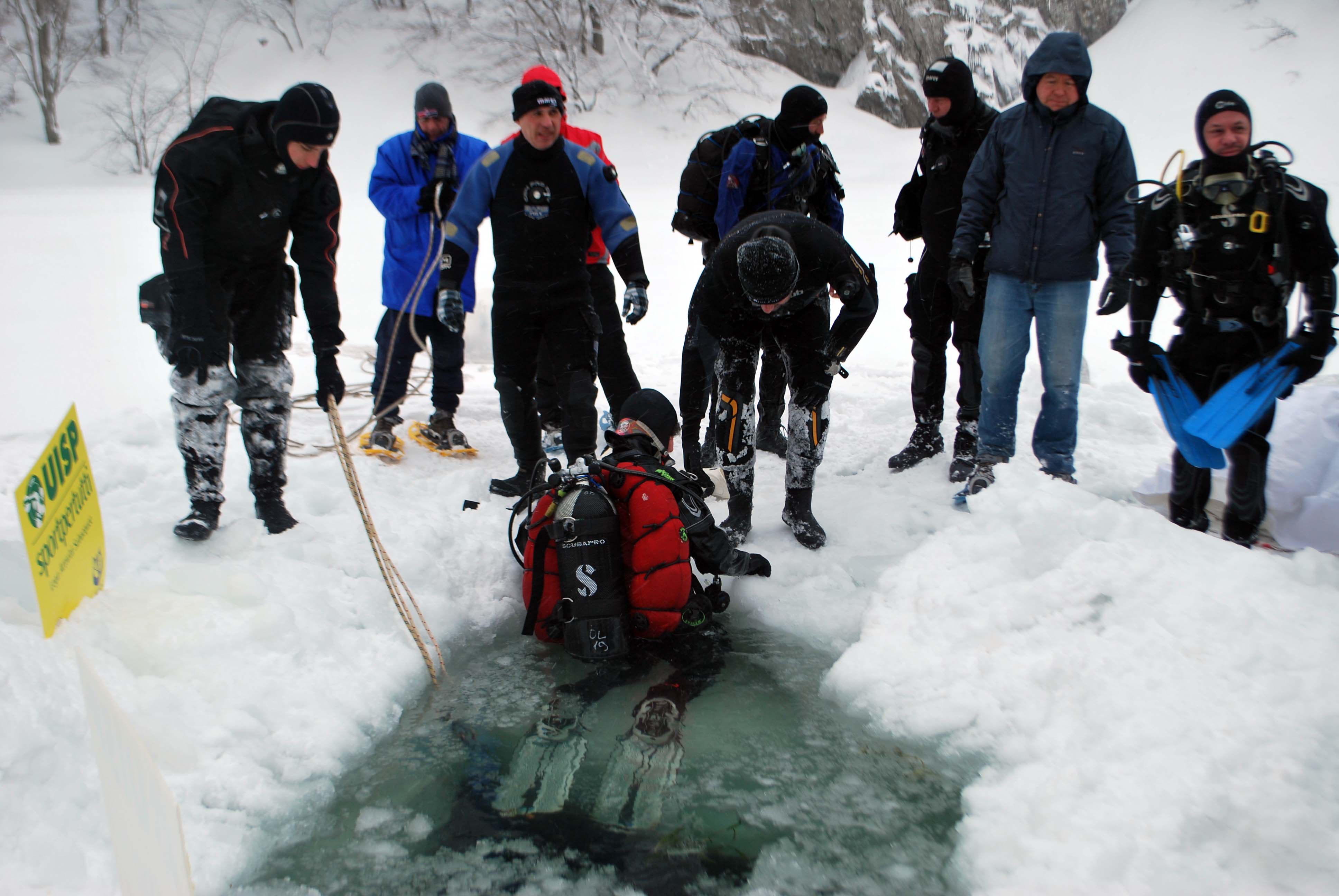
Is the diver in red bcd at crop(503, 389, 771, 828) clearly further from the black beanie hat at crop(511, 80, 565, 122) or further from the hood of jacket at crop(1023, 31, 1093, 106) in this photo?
the hood of jacket at crop(1023, 31, 1093, 106)

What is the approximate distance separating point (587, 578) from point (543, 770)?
0.60 m

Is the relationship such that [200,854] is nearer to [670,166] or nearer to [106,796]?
[106,796]

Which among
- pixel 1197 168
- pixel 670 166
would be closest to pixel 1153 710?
pixel 1197 168

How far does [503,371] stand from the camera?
405 cm

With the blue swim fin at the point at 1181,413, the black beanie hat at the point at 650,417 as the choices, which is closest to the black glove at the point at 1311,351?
the blue swim fin at the point at 1181,413

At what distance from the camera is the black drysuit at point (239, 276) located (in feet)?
10.0

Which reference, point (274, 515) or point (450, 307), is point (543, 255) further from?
point (274, 515)

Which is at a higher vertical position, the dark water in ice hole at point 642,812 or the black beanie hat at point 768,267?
the black beanie hat at point 768,267

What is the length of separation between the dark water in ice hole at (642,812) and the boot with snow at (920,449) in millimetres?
2064

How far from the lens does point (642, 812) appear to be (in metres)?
2.20

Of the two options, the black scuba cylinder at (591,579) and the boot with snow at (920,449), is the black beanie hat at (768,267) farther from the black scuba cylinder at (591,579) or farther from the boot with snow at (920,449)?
the boot with snow at (920,449)

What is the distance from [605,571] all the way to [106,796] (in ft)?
4.95

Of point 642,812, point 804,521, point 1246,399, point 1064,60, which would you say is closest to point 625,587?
point 642,812

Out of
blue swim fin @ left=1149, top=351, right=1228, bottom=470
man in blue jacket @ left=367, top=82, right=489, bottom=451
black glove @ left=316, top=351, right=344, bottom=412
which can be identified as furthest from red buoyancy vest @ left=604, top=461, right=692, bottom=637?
man in blue jacket @ left=367, top=82, right=489, bottom=451
